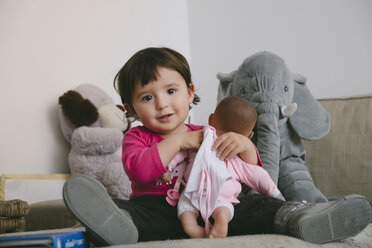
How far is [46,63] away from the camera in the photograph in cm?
175

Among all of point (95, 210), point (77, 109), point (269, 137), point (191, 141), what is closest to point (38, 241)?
point (95, 210)

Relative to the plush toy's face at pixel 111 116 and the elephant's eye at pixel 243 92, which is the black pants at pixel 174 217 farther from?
the plush toy's face at pixel 111 116

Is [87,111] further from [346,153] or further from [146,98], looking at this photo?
[346,153]

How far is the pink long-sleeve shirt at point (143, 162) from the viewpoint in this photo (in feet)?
3.11

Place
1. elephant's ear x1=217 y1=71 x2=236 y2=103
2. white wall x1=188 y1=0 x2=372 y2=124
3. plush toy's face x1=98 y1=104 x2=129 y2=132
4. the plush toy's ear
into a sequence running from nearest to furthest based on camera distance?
elephant's ear x1=217 y1=71 x2=236 y2=103
the plush toy's ear
plush toy's face x1=98 y1=104 x2=129 y2=132
white wall x1=188 y1=0 x2=372 y2=124

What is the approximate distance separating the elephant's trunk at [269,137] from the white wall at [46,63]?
3.20ft

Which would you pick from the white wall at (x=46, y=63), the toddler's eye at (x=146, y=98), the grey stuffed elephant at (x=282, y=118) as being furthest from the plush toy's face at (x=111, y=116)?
the toddler's eye at (x=146, y=98)

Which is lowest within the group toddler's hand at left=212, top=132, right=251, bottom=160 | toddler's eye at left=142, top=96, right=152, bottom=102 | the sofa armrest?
the sofa armrest

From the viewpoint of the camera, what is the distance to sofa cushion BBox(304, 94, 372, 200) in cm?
157

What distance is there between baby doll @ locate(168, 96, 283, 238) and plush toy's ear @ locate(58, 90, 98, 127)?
78 cm

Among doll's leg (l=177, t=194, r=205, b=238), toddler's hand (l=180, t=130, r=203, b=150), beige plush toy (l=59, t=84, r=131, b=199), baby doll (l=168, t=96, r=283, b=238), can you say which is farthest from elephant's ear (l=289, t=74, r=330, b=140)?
beige plush toy (l=59, t=84, r=131, b=199)

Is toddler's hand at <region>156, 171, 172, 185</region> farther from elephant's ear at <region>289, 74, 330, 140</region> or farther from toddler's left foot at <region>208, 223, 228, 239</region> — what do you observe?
elephant's ear at <region>289, 74, 330, 140</region>

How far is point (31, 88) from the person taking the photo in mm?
1681

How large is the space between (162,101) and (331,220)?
0.50m
